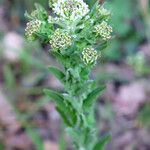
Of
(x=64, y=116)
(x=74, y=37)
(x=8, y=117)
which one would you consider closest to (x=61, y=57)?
(x=74, y=37)

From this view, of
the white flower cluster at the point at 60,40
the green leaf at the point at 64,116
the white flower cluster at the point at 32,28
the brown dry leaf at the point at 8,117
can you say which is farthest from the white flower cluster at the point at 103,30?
the brown dry leaf at the point at 8,117

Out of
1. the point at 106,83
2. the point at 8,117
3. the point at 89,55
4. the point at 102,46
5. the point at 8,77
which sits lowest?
the point at 89,55

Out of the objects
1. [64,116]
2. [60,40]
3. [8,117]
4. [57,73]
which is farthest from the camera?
[8,117]

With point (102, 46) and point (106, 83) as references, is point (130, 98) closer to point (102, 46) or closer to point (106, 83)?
point (106, 83)

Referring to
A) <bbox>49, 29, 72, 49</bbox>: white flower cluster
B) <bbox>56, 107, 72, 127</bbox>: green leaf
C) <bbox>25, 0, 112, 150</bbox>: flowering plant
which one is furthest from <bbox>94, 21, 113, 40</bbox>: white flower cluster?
<bbox>56, 107, 72, 127</bbox>: green leaf

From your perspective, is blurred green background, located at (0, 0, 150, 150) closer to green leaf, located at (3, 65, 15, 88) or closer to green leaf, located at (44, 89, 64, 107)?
green leaf, located at (3, 65, 15, 88)

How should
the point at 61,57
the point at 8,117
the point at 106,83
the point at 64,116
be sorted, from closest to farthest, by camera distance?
1. the point at 61,57
2. the point at 64,116
3. the point at 106,83
4. the point at 8,117
